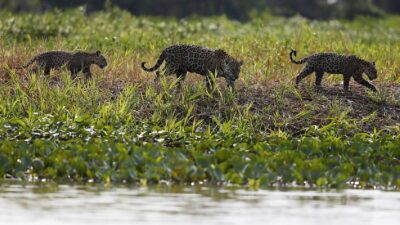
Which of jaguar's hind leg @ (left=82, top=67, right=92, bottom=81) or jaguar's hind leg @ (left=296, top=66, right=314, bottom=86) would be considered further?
jaguar's hind leg @ (left=82, top=67, right=92, bottom=81)

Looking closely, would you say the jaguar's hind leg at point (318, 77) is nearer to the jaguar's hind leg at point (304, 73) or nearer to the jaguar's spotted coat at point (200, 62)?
the jaguar's hind leg at point (304, 73)

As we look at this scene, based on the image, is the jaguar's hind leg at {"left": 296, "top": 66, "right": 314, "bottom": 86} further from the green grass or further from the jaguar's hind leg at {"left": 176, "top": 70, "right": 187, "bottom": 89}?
the jaguar's hind leg at {"left": 176, "top": 70, "right": 187, "bottom": 89}

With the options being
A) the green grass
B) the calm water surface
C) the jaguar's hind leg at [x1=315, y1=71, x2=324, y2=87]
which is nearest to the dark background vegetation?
the green grass

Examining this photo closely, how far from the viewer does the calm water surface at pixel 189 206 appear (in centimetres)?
942

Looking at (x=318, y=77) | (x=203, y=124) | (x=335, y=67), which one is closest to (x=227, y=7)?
(x=318, y=77)

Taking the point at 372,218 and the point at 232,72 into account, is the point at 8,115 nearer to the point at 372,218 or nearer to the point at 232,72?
the point at 232,72

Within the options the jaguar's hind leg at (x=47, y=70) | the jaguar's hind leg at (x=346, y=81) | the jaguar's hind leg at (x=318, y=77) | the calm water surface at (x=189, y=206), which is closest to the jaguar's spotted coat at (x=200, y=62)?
the jaguar's hind leg at (x=318, y=77)

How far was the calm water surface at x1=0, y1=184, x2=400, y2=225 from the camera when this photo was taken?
942 centimetres

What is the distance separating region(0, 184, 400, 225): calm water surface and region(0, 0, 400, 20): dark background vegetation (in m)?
22.8

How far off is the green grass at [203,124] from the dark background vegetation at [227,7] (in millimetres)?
16563

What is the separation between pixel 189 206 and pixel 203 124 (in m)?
4.82

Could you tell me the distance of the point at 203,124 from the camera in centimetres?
1487

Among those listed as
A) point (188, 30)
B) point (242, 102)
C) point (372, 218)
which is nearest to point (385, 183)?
point (372, 218)

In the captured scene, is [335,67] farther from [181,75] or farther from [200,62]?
[181,75]
